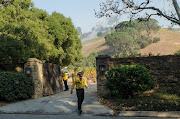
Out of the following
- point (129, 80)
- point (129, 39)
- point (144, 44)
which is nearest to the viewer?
point (129, 80)

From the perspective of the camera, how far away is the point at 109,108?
772 centimetres

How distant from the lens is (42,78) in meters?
11.0

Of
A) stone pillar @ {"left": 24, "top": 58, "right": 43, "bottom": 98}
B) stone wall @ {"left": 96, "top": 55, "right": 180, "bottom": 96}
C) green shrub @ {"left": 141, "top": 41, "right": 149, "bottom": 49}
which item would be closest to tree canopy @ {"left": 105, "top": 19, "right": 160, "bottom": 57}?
green shrub @ {"left": 141, "top": 41, "right": 149, "bottom": 49}

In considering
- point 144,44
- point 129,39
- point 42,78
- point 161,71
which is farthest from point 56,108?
point 144,44

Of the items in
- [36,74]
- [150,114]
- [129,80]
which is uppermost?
[36,74]

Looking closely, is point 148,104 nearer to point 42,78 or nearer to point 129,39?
point 42,78

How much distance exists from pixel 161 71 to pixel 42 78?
22.8 feet

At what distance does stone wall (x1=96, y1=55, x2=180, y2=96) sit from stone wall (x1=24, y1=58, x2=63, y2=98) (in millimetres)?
3531

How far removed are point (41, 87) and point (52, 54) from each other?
1206 cm

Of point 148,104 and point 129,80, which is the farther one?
point 129,80

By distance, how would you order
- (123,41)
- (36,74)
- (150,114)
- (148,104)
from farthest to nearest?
(123,41)
(36,74)
(148,104)
(150,114)

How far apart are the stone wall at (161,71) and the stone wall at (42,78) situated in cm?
353

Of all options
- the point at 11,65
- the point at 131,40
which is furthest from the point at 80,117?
the point at 131,40

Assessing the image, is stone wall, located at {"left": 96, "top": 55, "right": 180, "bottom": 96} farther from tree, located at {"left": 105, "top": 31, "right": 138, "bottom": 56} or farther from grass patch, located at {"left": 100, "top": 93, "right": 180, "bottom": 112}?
tree, located at {"left": 105, "top": 31, "right": 138, "bottom": 56}
